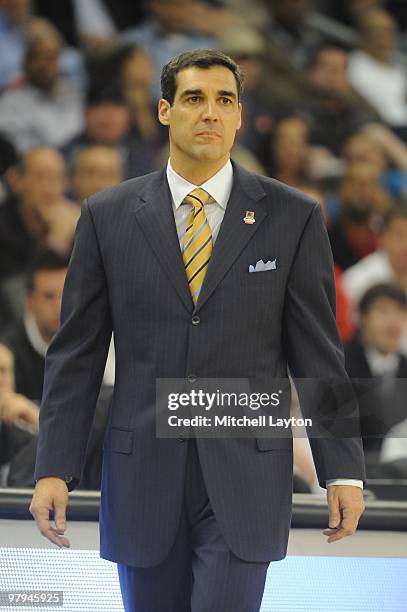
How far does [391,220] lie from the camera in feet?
17.0

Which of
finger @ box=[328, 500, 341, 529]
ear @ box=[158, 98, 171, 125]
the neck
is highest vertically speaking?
ear @ box=[158, 98, 171, 125]

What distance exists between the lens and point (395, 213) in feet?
17.0

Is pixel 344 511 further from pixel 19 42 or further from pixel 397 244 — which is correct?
pixel 19 42

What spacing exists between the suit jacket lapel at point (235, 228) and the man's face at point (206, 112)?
3.1 inches

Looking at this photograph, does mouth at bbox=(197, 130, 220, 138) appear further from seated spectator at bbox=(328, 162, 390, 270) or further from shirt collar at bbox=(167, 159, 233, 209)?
seated spectator at bbox=(328, 162, 390, 270)

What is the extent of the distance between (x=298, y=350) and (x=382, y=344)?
2993mm

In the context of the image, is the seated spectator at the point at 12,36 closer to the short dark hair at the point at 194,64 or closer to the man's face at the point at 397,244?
the man's face at the point at 397,244

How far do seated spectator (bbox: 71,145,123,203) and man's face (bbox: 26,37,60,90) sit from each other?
0.46 meters

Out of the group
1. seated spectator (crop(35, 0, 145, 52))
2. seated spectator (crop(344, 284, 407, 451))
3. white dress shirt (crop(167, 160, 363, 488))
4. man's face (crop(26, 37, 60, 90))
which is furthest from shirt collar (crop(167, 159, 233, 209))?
seated spectator (crop(35, 0, 145, 52))

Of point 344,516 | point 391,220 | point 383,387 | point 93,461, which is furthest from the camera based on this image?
point 391,220

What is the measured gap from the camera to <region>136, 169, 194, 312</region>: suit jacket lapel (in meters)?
1.84

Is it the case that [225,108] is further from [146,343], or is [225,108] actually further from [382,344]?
[382,344]

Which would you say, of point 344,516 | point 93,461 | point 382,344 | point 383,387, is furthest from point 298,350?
point 382,344


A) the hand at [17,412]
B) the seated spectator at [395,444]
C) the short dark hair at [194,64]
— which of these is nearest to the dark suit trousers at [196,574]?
the short dark hair at [194,64]
